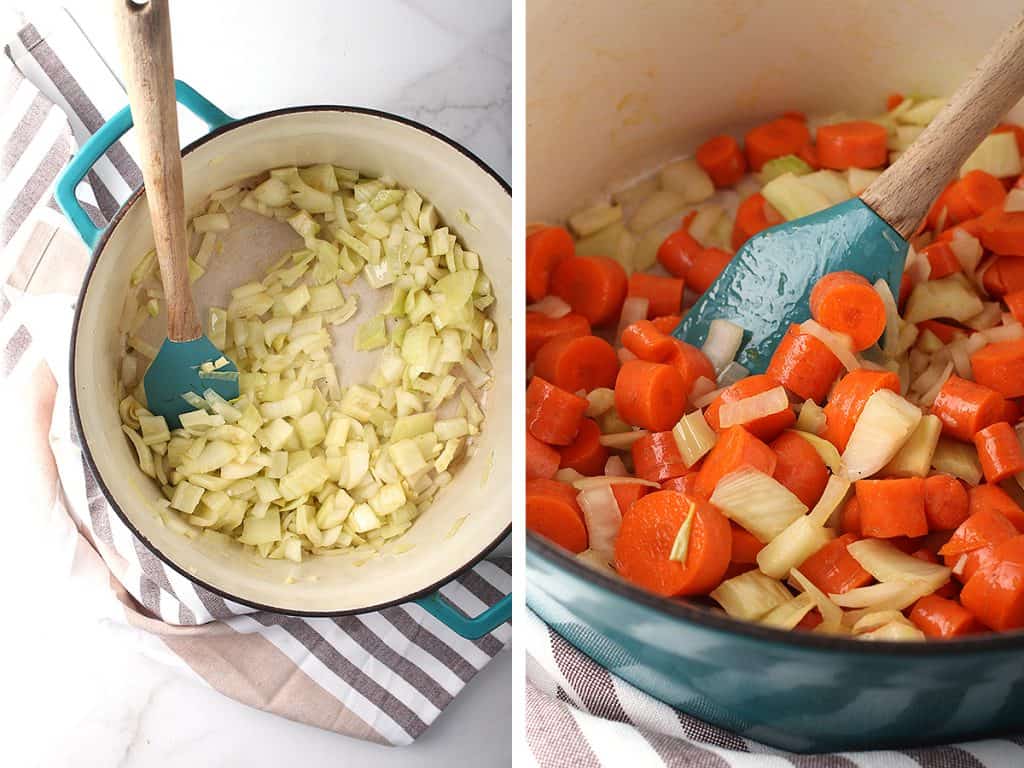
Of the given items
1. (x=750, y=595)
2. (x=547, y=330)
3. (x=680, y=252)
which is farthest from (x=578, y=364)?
(x=750, y=595)

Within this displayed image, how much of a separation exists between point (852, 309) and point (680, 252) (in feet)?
1.21

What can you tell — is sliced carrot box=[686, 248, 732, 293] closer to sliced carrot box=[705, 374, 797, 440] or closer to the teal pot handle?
sliced carrot box=[705, 374, 797, 440]

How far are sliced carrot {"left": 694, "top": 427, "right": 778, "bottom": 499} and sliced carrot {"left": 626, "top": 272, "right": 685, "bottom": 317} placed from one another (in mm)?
369

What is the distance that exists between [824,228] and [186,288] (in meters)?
0.74

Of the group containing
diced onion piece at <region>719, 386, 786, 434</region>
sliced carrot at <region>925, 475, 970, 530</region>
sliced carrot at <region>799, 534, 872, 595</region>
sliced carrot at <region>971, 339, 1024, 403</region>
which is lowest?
sliced carrot at <region>971, 339, 1024, 403</region>

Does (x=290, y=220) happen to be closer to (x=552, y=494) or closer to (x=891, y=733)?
(x=552, y=494)

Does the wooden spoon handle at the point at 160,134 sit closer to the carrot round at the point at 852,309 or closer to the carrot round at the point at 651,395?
the carrot round at the point at 651,395

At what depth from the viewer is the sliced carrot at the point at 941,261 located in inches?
53.5

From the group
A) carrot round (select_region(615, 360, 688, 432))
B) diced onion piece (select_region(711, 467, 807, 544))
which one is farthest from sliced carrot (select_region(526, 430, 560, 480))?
diced onion piece (select_region(711, 467, 807, 544))

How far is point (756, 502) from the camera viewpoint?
1036mm

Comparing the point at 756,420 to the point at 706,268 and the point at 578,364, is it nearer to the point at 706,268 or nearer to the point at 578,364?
the point at 578,364

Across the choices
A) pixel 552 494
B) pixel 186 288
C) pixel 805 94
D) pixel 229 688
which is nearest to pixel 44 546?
pixel 229 688

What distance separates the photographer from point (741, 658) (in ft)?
2.54

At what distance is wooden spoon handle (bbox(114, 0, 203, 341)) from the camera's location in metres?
0.87
